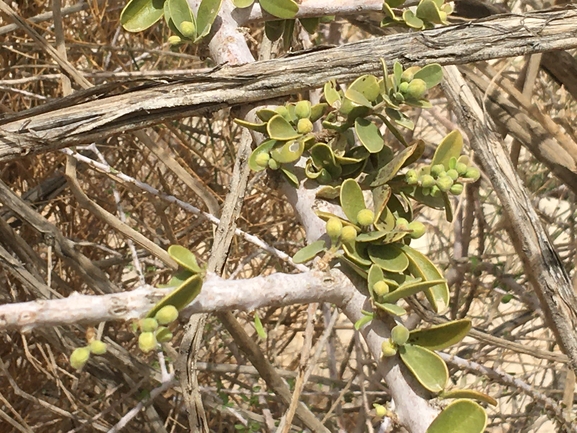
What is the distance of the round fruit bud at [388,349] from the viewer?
1.39 ft

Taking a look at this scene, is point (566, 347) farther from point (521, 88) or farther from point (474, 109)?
point (521, 88)

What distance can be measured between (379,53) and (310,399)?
1182mm

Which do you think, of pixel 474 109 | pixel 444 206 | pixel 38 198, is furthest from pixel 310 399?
pixel 444 206

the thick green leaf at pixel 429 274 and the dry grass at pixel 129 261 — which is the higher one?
the thick green leaf at pixel 429 274

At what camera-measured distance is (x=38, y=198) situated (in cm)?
125

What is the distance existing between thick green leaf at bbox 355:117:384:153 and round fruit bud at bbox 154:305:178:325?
239mm

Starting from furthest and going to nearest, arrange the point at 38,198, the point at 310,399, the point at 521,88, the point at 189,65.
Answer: the point at 310,399 < the point at 189,65 < the point at 38,198 < the point at 521,88

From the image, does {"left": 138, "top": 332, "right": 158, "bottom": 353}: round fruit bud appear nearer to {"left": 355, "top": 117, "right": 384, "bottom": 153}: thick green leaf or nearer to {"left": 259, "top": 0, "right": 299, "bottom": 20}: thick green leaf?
{"left": 355, "top": 117, "right": 384, "bottom": 153}: thick green leaf

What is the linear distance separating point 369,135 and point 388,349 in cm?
19

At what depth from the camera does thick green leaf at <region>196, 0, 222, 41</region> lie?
1.92 ft

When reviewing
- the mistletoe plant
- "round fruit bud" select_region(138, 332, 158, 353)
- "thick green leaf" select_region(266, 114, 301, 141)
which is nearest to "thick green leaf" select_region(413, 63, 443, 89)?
the mistletoe plant

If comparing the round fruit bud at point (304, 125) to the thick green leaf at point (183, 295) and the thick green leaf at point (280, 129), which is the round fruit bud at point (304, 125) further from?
the thick green leaf at point (183, 295)

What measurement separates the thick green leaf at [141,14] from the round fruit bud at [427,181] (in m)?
0.32

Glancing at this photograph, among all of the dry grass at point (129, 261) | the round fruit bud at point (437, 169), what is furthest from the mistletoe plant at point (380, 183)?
the dry grass at point (129, 261)
